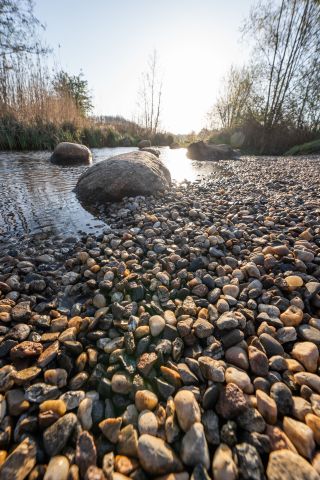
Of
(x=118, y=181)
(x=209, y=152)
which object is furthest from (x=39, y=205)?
(x=209, y=152)

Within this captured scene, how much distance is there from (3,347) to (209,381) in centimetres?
89

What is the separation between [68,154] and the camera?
5.99 m

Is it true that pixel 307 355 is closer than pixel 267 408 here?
No

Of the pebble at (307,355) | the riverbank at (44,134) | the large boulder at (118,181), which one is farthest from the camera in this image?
the riverbank at (44,134)

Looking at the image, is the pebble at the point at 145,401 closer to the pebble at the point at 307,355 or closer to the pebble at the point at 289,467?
the pebble at the point at 289,467

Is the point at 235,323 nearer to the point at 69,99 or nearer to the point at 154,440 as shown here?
the point at 154,440

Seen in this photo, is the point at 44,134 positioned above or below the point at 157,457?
above

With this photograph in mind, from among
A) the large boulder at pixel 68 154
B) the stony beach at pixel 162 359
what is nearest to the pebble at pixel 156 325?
the stony beach at pixel 162 359

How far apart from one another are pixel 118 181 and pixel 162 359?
2674 mm

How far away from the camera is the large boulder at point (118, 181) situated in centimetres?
320

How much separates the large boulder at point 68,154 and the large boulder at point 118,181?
2976 millimetres

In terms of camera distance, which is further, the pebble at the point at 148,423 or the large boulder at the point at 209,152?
the large boulder at the point at 209,152

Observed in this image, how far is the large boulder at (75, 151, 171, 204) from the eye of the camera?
3197mm

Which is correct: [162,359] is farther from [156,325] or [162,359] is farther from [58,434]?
[58,434]
